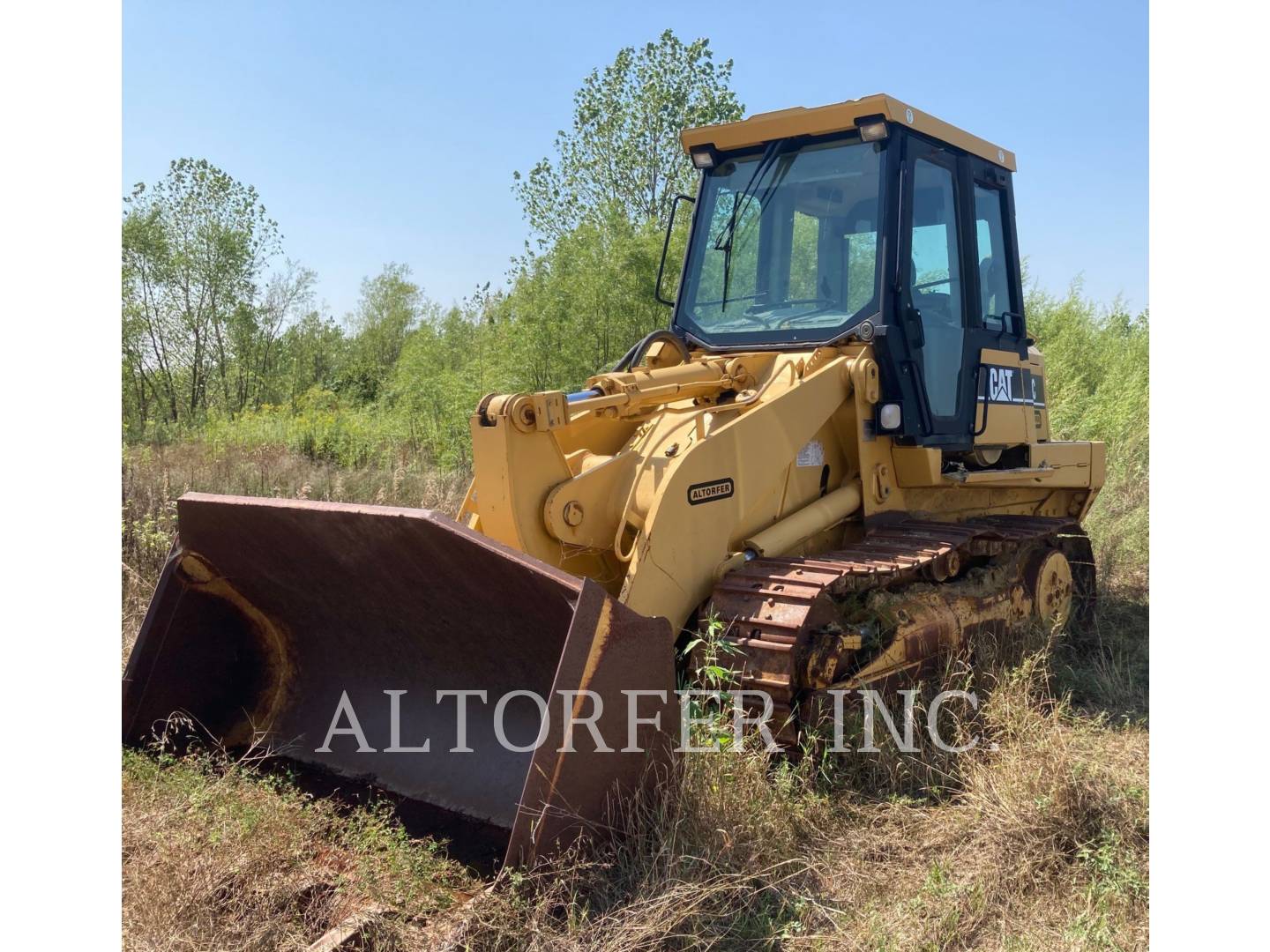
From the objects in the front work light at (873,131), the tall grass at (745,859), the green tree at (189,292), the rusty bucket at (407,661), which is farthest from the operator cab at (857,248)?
the green tree at (189,292)

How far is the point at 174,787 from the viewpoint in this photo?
4145 mm

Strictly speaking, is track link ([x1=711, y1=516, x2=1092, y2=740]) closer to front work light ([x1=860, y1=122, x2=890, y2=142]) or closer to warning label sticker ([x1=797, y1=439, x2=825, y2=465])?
warning label sticker ([x1=797, y1=439, x2=825, y2=465])

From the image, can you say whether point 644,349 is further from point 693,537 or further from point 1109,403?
point 1109,403

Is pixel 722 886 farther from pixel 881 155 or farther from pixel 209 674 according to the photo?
pixel 881 155

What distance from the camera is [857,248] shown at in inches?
222

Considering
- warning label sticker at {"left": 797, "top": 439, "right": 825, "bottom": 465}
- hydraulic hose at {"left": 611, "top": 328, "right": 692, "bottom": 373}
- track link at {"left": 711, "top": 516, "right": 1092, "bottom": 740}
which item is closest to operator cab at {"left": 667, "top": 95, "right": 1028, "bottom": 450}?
hydraulic hose at {"left": 611, "top": 328, "right": 692, "bottom": 373}

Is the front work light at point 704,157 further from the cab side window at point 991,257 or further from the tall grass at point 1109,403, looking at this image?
the tall grass at point 1109,403

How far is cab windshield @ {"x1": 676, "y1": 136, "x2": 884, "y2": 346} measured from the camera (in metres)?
5.63

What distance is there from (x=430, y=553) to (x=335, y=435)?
10.9m

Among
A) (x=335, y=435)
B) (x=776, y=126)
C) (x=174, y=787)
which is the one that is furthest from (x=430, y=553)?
(x=335, y=435)

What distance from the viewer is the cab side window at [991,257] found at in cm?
641

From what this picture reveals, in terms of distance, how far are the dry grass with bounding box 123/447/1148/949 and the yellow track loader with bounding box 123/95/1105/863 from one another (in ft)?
0.84

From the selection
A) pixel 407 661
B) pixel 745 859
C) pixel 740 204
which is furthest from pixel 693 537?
pixel 740 204

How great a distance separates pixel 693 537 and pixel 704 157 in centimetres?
253
